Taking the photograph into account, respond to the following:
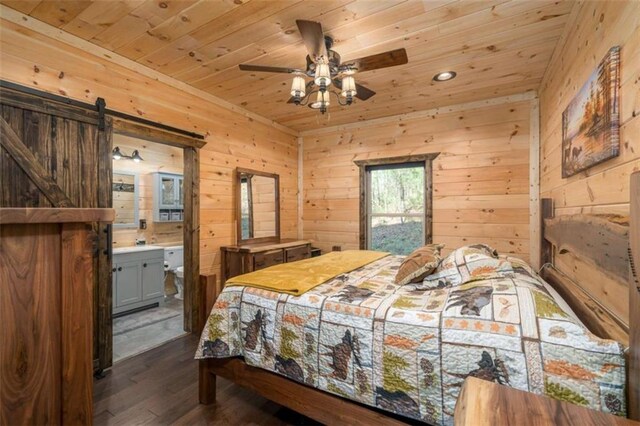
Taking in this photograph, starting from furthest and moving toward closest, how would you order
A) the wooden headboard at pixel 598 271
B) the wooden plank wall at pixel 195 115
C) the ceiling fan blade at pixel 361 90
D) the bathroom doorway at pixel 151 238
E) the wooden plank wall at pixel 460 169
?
the wooden plank wall at pixel 460 169 → the bathroom doorway at pixel 151 238 → the ceiling fan blade at pixel 361 90 → the wooden plank wall at pixel 195 115 → the wooden headboard at pixel 598 271

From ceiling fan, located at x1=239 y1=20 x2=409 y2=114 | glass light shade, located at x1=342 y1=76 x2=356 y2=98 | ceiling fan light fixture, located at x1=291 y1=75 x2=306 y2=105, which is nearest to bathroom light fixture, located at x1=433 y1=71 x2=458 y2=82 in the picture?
ceiling fan, located at x1=239 y1=20 x2=409 y2=114

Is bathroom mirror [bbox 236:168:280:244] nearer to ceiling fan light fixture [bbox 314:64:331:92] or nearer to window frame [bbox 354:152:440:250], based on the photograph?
window frame [bbox 354:152:440:250]

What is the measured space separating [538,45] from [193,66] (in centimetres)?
288

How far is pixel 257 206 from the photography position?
4.03 meters

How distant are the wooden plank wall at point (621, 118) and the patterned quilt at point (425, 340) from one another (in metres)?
0.26

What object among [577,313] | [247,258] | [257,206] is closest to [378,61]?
[577,313]

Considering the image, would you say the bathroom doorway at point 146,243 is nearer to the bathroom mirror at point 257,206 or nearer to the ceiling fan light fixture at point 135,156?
the ceiling fan light fixture at point 135,156

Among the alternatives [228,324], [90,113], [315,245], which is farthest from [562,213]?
[90,113]

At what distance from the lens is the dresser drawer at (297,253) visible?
3895 millimetres

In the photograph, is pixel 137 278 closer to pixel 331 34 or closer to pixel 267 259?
pixel 267 259

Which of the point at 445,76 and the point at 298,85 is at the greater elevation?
the point at 445,76

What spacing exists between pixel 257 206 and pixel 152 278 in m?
1.68

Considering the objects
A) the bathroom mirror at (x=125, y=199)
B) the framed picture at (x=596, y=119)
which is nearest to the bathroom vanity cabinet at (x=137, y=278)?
the bathroom mirror at (x=125, y=199)

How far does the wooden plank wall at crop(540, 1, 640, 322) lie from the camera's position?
Answer: 121 centimetres
